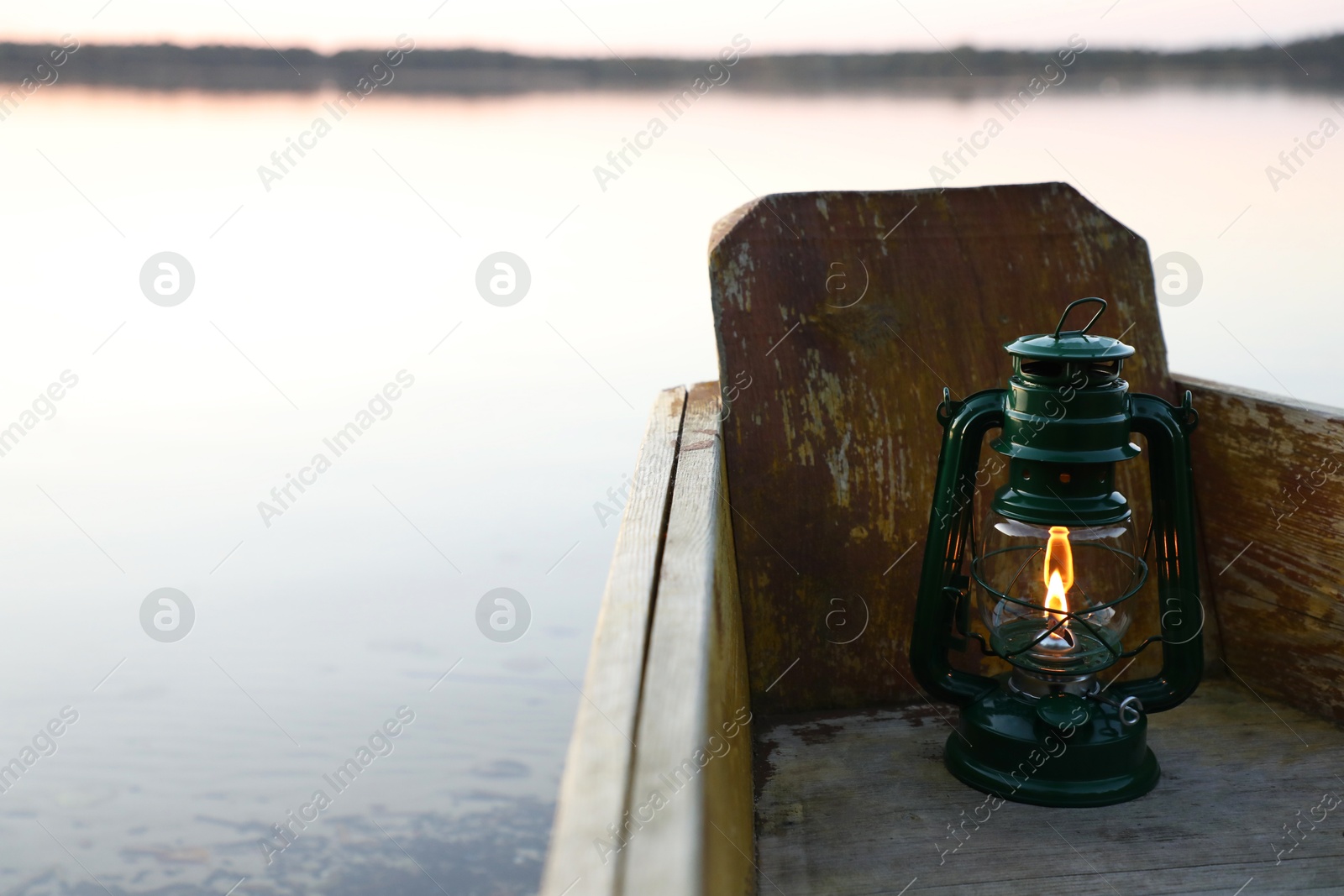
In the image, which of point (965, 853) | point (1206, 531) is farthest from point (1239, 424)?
point (965, 853)

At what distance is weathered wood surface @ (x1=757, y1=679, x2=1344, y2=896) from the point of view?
118 cm

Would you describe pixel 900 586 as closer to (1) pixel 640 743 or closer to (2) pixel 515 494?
(1) pixel 640 743

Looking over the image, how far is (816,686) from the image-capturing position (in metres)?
1.63

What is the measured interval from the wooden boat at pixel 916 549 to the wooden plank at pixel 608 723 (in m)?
0.14

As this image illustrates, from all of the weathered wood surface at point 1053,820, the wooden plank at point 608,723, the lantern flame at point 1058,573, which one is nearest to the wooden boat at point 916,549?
the weathered wood surface at point 1053,820

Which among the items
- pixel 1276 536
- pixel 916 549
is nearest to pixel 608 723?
pixel 916 549

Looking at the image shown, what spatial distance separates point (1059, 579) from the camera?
1358mm

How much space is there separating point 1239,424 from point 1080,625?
1.55 ft

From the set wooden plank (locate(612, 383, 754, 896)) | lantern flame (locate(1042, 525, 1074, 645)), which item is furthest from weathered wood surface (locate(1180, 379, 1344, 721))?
wooden plank (locate(612, 383, 754, 896))

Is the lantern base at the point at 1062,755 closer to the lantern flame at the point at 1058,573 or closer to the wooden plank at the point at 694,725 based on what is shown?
the lantern flame at the point at 1058,573

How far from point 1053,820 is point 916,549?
1.55 ft

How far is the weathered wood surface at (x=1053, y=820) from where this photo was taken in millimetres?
1179

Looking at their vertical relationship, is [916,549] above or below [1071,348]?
below

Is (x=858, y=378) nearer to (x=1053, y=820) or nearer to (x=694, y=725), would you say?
(x=1053, y=820)
